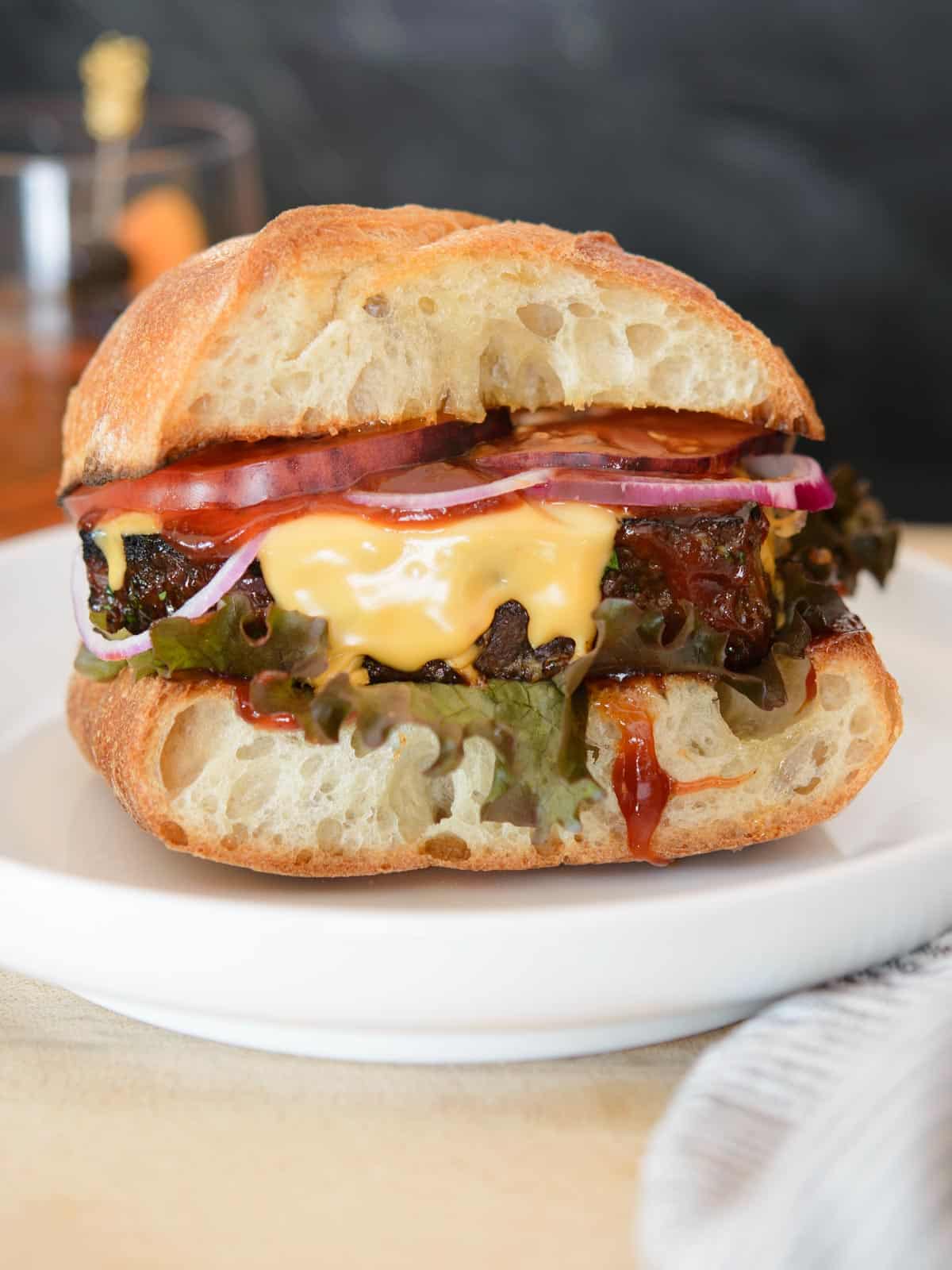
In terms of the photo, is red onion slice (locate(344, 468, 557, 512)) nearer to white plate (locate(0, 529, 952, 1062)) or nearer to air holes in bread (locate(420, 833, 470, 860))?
air holes in bread (locate(420, 833, 470, 860))

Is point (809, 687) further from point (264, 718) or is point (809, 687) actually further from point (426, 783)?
point (264, 718)

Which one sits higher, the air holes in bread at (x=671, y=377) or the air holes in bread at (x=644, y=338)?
the air holes in bread at (x=644, y=338)

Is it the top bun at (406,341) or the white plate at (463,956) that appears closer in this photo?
the white plate at (463,956)

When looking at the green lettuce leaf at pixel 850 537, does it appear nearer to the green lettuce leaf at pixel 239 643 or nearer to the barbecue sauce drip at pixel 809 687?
the barbecue sauce drip at pixel 809 687

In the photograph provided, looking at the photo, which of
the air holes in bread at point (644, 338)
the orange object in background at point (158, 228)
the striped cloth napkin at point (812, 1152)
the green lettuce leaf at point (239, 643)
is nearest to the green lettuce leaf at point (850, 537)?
the air holes in bread at point (644, 338)

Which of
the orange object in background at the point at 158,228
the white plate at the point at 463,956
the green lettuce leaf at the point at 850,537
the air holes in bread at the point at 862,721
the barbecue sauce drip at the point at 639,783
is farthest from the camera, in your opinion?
the orange object in background at the point at 158,228

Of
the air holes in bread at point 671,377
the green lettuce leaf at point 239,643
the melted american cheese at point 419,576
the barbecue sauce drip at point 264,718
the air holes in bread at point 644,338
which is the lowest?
the barbecue sauce drip at point 264,718

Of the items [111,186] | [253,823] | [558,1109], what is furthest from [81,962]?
[111,186]
